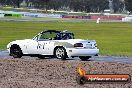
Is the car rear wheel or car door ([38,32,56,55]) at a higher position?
car door ([38,32,56,55])

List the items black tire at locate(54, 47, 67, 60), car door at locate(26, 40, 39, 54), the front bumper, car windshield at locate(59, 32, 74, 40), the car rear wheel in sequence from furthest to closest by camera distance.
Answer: the car rear wheel
car door at locate(26, 40, 39, 54)
car windshield at locate(59, 32, 74, 40)
black tire at locate(54, 47, 67, 60)
the front bumper

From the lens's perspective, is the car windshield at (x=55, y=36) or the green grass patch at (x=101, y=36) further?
the green grass patch at (x=101, y=36)

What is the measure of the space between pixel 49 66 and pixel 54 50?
3.86 meters

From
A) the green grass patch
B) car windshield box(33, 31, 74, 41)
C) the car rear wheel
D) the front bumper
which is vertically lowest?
the green grass patch

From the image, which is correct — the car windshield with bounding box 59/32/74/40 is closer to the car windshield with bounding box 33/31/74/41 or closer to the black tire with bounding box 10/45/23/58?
the car windshield with bounding box 33/31/74/41

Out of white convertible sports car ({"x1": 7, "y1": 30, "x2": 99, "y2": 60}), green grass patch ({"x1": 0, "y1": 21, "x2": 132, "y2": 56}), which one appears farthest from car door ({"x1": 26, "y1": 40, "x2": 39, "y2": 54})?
green grass patch ({"x1": 0, "y1": 21, "x2": 132, "y2": 56})

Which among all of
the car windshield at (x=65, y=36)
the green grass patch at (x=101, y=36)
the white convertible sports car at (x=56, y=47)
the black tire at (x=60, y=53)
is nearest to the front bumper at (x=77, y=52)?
the white convertible sports car at (x=56, y=47)

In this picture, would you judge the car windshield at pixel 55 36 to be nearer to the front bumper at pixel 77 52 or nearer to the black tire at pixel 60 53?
the black tire at pixel 60 53

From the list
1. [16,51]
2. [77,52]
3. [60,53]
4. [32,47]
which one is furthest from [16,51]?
[77,52]

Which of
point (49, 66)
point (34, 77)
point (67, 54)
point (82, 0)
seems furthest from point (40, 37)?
point (82, 0)

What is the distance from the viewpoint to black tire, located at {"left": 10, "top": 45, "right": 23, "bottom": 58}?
22.5 m

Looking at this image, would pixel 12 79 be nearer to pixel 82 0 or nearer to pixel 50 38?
pixel 50 38

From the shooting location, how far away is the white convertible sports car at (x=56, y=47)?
20688 millimetres

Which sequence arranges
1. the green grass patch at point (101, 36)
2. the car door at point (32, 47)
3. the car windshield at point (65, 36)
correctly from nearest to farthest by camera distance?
1. the car windshield at point (65, 36)
2. the car door at point (32, 47)
3. the green grass patch at point (101, 36)
